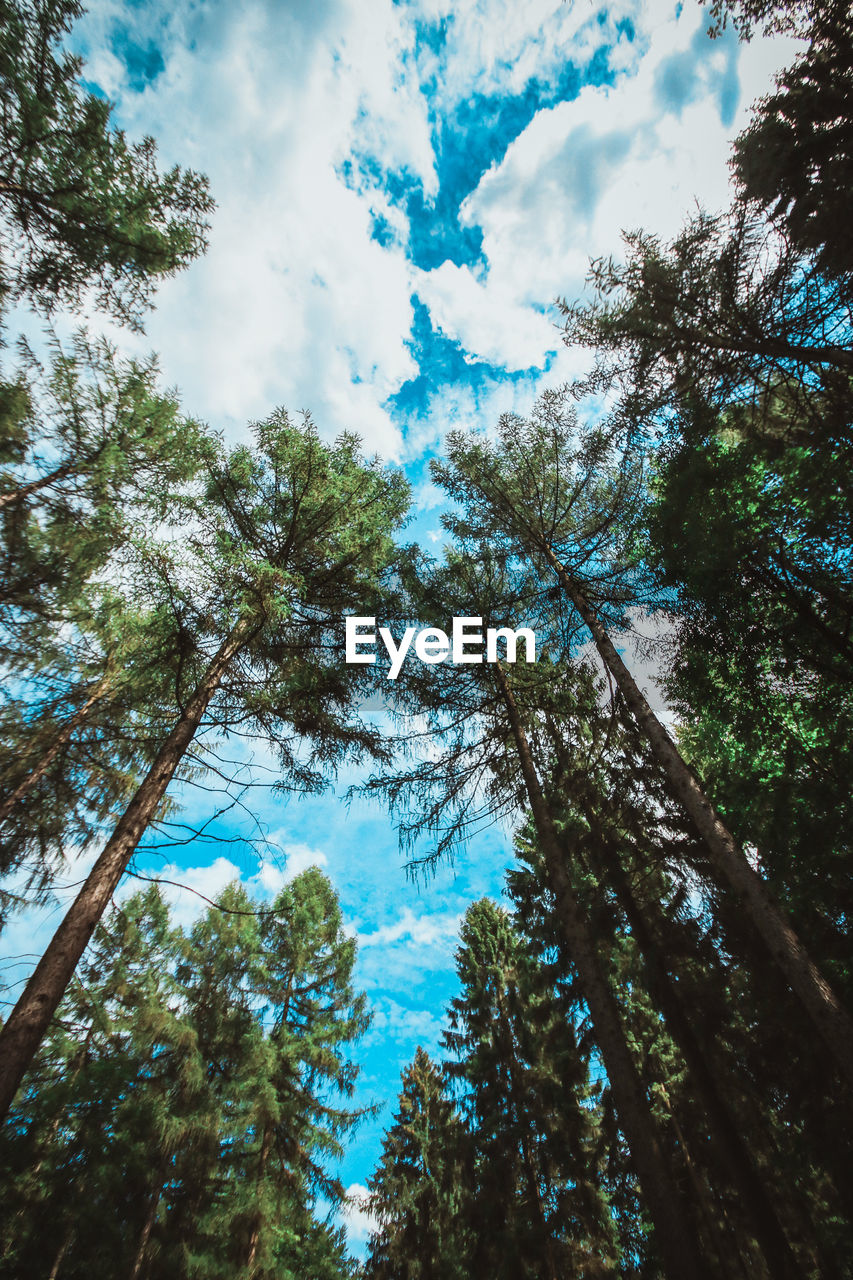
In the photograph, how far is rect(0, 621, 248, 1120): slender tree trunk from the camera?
3.28m

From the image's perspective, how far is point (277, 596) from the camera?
563 centimetres

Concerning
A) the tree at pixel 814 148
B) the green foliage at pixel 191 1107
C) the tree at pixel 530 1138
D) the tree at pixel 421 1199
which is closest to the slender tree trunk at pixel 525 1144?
the tree at pixel 530 1138

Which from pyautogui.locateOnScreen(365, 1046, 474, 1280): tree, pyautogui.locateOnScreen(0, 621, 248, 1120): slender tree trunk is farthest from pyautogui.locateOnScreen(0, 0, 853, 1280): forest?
pyautogui.locateOnScreen(365, 1046, 474, 1280): tree

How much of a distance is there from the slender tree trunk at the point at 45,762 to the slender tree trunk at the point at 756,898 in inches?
265

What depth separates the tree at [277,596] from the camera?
208 inches

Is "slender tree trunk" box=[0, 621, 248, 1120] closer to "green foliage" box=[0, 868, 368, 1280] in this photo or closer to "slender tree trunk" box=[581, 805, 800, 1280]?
"green foliage" box=[0, 868, 368, 1280]

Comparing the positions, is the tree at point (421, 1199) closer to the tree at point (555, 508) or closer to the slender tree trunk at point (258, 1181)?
the slender tree trunk at point (258, 1181)

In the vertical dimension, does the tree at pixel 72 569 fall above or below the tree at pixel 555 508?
below

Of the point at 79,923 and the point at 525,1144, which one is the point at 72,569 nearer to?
the point at 79,923

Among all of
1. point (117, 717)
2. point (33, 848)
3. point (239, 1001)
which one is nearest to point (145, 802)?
point (117, 717)

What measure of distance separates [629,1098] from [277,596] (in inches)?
244

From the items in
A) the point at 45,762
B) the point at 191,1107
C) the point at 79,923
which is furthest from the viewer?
the point at 191,1107

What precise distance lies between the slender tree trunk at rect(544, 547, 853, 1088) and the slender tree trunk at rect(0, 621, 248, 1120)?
18.1 ft

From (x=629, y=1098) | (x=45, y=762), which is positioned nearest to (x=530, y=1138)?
(x=629, y=1098)
